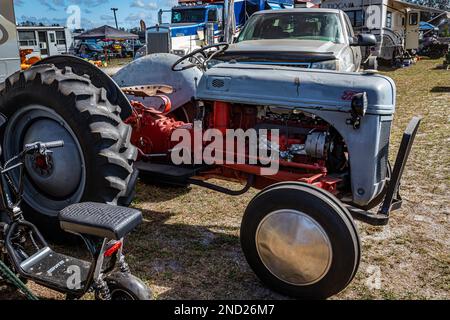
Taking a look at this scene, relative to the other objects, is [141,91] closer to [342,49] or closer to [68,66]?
[68,66]

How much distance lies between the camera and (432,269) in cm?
315

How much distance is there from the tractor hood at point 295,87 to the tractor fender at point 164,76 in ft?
3.49

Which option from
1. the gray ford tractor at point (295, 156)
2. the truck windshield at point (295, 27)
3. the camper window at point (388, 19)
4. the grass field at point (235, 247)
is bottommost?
the grass field at point (235, 247)

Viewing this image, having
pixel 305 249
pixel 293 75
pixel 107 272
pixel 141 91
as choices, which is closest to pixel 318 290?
pixel 305 249

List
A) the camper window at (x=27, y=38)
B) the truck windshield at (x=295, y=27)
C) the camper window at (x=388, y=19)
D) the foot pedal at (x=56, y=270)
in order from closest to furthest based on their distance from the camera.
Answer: the foot pedal at (x=56, y=270) → the truck windshield at (x=295, y=27) → the camper window at (x=27, y=38) → the camper window at (x=388, y=19)

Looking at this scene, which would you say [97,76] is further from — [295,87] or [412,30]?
[412,30]

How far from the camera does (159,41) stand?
45.0 ft

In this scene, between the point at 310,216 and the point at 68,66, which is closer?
the point at 310,216

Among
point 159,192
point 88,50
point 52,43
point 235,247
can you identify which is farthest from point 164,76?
point 88,50

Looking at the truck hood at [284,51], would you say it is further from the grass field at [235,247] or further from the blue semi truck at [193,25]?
the blue semi truck at [193,25]

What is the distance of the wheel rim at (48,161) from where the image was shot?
3176mm

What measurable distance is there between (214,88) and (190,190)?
1.48m

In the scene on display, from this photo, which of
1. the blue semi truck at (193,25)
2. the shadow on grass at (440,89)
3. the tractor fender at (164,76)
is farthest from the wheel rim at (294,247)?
the blue semi truck at (193,25)

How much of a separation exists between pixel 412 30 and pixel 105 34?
20.8 meters
